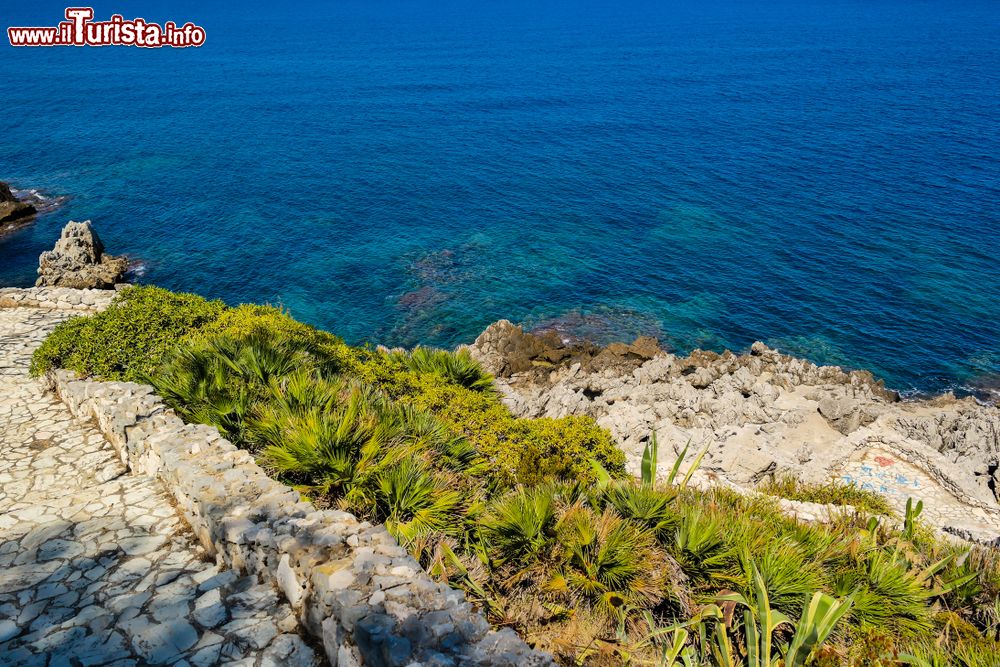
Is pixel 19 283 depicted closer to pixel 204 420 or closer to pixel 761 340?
pixel 204 420

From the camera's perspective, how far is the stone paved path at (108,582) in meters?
6.59

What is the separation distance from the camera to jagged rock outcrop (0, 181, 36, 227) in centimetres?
4169

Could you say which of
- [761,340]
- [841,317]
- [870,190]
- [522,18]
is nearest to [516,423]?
[761,340]

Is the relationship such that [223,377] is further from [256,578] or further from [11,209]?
[11,209]

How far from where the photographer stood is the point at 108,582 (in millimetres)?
7691

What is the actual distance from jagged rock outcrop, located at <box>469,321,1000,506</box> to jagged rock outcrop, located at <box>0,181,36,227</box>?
3399cm

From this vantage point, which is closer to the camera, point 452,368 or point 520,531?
point 520,531

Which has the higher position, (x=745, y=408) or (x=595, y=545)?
(x=595, y=545)

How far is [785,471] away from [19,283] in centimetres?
3803

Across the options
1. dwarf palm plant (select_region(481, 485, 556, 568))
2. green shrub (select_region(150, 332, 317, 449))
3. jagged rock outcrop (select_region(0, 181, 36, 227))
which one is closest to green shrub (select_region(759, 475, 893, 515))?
dwarf palm plant (select_region(481, 485, 556, 568))

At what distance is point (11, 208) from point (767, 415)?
47.0m

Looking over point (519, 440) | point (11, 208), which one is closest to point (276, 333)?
point (519, 440)

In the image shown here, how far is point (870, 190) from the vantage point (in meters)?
48.9

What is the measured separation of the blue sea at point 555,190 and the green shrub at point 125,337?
15261 mm
